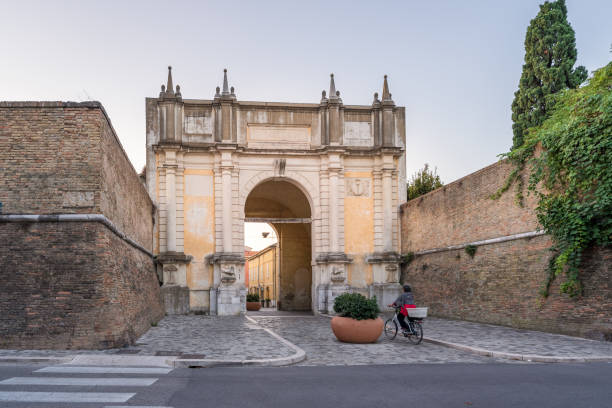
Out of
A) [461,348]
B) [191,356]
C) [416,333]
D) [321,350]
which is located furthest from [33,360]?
[461,348]

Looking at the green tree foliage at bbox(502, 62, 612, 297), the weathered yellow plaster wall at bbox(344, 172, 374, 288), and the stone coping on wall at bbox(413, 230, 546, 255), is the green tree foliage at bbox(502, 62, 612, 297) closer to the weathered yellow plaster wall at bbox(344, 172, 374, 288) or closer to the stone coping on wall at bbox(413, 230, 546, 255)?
the stone coping on wall at bbox(413, 230, 546, 255)

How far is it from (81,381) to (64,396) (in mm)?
1049

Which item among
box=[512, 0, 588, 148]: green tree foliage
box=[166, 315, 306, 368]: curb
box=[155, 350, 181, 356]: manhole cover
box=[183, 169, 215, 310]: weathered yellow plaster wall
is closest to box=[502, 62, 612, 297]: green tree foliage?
box=[166, 315, 306, 368]: curb

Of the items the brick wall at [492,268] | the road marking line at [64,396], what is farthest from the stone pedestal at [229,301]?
the road marking line at [64,396]

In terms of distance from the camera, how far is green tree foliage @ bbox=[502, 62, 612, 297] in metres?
12.0

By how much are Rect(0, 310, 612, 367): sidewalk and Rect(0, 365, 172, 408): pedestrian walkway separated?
79 centimetres

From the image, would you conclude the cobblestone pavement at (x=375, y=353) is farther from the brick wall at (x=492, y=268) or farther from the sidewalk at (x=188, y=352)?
the brick wall at (x=492, y=268)

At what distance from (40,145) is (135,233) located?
5448mm

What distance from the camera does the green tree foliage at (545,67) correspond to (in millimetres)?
22766

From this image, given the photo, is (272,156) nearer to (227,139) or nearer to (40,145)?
(227,139)

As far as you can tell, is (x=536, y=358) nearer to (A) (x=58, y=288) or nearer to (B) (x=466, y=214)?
(A) (x=58, y=288)

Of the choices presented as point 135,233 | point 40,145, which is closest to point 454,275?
point 135,233

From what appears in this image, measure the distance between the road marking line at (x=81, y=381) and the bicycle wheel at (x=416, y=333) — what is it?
6739mm

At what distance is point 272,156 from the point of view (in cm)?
2447
